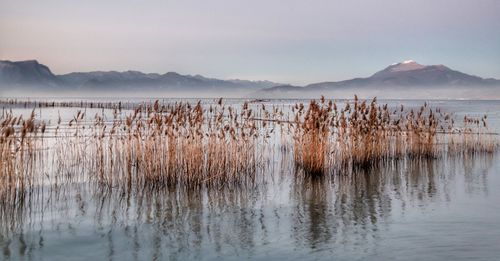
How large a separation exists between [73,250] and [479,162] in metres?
13.9

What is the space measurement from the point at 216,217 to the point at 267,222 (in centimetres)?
105

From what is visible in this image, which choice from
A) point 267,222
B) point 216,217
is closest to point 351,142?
point 267,222

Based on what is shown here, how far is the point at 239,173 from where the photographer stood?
459 inches

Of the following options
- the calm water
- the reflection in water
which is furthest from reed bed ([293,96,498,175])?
the calm water

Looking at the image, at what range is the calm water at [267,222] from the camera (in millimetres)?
6785

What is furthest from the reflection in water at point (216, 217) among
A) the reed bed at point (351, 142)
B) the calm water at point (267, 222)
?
the reed bed at point (351, 142)

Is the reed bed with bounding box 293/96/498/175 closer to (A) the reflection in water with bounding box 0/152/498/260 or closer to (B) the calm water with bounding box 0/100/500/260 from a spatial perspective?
(A) the reflection in water with bounding box 0/152/498/260

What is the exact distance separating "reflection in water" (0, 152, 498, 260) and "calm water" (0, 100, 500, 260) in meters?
0.02

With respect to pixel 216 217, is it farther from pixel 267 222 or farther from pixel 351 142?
pixel 351 142

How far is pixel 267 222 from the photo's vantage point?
27.3ft

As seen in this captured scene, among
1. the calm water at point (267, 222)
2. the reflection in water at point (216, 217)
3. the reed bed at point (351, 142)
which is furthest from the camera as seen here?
the reed bed at point (351, 142)

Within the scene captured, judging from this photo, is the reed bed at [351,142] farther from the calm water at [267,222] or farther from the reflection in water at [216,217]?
the calm water at [267,222]

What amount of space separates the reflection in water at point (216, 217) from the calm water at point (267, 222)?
19 mm

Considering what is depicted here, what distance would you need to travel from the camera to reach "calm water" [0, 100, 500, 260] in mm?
6785
